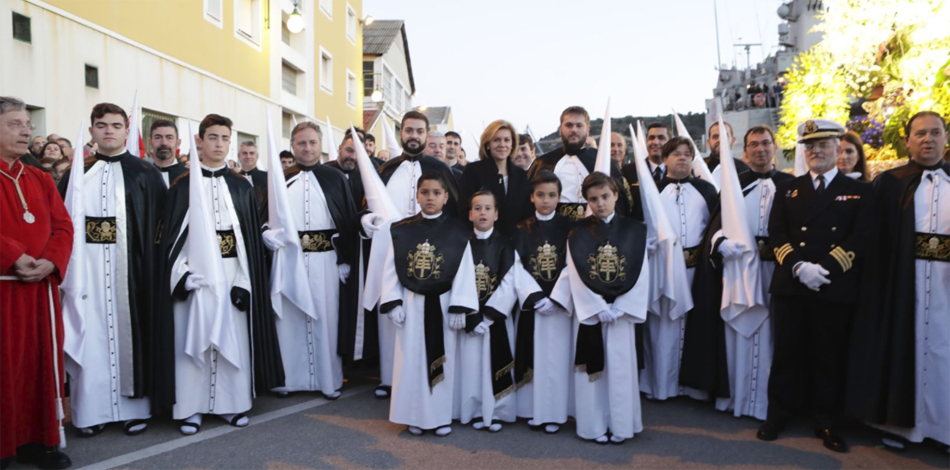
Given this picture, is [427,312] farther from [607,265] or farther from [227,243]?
Answer: [227,243]

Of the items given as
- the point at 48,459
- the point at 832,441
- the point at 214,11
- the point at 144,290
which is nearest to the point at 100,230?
the point at 144,290

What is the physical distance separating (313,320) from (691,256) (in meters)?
3.24

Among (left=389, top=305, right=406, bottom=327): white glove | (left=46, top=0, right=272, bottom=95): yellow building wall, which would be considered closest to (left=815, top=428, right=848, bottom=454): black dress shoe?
(left=389, top=305, right=406, bottom=327): white glove

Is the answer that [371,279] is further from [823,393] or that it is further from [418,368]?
[823,393]

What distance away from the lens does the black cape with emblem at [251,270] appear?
4645 millimetres

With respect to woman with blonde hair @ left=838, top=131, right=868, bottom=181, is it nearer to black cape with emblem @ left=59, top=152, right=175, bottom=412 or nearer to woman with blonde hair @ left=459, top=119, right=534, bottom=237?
woman with blonde hair @ left=459, top=119, right=534, bottom=237

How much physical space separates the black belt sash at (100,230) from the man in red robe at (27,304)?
49 centimetres

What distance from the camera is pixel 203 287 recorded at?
4.60 meters

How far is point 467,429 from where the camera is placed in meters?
4.67

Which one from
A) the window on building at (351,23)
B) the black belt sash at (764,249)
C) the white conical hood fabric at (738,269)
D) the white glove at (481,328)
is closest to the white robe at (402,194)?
the white glove at (481,328)

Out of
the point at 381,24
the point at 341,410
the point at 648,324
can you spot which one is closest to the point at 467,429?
the point at 341,410

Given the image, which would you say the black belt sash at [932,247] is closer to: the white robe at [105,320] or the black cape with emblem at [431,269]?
the black cape with emblem at [431,269]

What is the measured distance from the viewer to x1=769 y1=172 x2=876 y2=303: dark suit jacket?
13.8 feet

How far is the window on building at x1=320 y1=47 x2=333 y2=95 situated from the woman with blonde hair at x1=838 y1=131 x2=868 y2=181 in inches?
789
